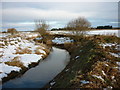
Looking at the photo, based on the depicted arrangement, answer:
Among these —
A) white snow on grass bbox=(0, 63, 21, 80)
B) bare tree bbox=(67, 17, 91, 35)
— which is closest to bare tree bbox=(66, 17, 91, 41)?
bare tree bbox=(67, 17, 91, 35)

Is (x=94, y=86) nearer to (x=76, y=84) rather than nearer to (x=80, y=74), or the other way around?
(x=76, y=84)

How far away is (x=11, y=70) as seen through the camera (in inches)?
491

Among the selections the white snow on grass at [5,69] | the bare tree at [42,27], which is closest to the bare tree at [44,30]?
the bare tree at [42,27]

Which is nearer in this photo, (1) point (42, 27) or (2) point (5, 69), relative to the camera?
(2) point (5, 69)

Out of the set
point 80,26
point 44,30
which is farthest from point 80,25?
point 44,30

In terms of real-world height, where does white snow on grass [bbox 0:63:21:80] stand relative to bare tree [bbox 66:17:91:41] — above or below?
below

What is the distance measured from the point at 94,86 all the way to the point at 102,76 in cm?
115

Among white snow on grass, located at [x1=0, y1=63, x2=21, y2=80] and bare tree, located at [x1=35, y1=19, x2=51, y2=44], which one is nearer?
white snow on grass, located at [x1=0, y1=63, x2=21, y2=80]

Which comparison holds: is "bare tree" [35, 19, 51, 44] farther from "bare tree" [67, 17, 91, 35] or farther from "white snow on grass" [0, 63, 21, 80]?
"white snow on grass" [0, 63, 21, 80]

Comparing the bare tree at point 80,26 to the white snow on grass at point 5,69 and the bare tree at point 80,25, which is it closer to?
the bare tree at point 80,25

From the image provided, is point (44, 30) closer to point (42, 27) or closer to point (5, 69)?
point (42, 27)

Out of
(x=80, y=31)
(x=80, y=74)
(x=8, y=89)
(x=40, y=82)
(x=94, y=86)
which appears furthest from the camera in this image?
(x=80, y=31)

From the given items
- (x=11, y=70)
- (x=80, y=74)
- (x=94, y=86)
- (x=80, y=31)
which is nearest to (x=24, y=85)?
(x=11, y=70)

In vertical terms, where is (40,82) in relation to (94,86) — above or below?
below
